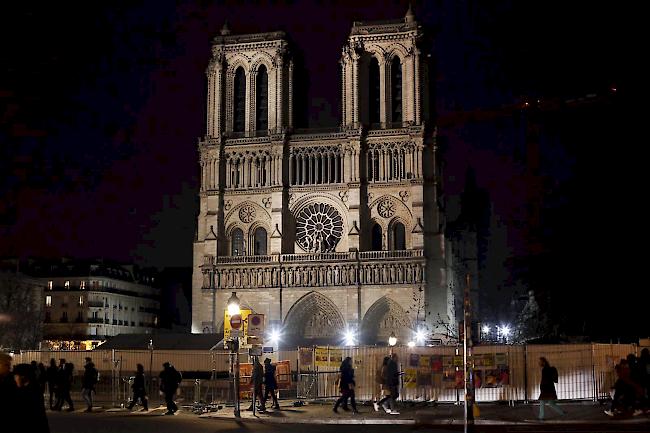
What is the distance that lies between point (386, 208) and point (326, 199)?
3.80m

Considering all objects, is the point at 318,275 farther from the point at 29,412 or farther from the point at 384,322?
the point at 29,412

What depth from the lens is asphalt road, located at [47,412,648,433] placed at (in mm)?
17859

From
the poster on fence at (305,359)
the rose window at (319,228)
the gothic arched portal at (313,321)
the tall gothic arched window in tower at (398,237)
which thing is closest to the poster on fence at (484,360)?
the poster on fence at (305,359)

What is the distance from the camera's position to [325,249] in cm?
5847

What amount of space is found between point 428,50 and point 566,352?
125 ft

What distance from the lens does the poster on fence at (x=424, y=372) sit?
25281mm

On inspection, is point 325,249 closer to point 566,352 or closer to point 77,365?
point 77,365

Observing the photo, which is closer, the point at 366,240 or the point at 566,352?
the point at 566,352

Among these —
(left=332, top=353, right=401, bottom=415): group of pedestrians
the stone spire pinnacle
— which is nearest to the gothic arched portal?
the stone spire pinnacle

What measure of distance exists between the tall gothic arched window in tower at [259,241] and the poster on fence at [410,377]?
1352 inches

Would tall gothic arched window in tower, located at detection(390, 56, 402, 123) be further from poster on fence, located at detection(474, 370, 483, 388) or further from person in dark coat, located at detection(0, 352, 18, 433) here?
person in dark coat, located at detection(0, 352, 18, 433)

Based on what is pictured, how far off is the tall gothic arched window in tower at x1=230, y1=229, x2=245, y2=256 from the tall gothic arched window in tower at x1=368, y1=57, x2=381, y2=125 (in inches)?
424

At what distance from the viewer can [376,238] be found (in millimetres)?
58531

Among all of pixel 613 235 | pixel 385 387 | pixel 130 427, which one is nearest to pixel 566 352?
pixel 613 235
